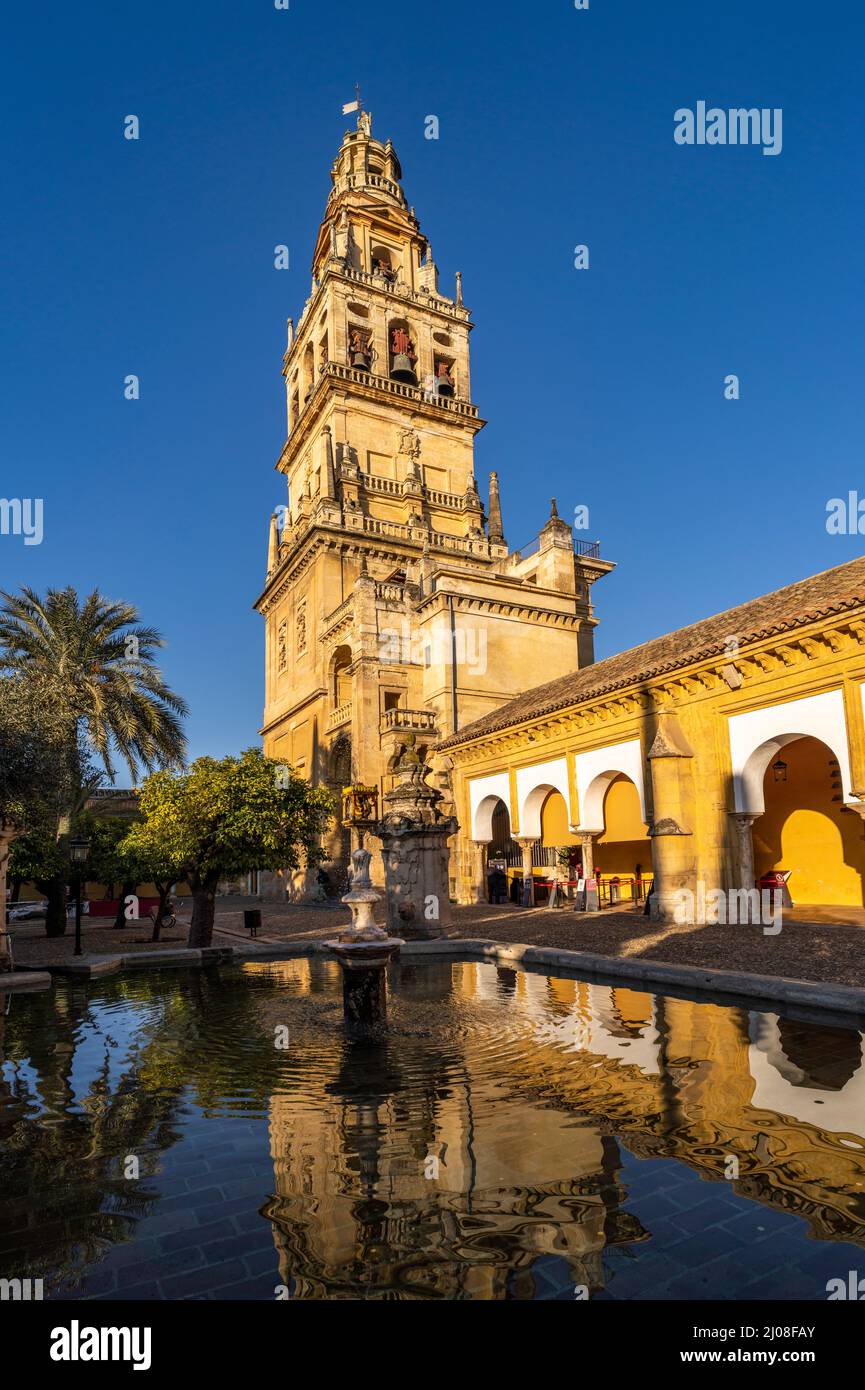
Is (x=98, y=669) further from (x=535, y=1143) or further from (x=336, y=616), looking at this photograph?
(x=535, y=1143)

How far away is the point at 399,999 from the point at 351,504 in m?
27.9

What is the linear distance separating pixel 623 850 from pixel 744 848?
32.4 feet

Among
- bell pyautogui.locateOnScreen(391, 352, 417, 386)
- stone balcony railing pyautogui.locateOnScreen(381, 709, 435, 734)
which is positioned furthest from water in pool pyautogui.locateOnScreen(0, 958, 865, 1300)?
bell pyautogui.locateOnScreen(391, 352, 417, 386)

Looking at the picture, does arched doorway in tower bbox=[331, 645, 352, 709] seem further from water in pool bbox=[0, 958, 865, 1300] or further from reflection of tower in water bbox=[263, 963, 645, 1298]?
reflection of tower in water bbox=[263, 963, 645, 1298]

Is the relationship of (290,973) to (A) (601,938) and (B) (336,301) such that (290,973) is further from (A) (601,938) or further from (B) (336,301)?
(B) (336,301)

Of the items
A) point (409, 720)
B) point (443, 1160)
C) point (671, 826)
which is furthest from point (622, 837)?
point (443, 1160)

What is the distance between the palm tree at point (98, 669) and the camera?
67.3 feet

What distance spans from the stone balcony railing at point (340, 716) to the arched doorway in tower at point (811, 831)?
1657 cm

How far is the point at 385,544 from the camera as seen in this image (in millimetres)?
33125

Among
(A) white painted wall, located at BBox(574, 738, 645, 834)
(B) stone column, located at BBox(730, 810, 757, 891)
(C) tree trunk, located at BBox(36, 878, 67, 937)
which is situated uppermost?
(A) white painted wall, located at BBox(574, 738, 645, 834)

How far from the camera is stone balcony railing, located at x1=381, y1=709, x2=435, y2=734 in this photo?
89.5 ft

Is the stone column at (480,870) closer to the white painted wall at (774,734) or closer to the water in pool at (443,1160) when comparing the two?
the white painted wall at (774,734)

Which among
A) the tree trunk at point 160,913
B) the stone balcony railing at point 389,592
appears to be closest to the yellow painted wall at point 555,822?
the stone balcony railing at point 389,592

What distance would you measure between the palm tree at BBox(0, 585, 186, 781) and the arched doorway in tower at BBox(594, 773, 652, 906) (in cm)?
1443
